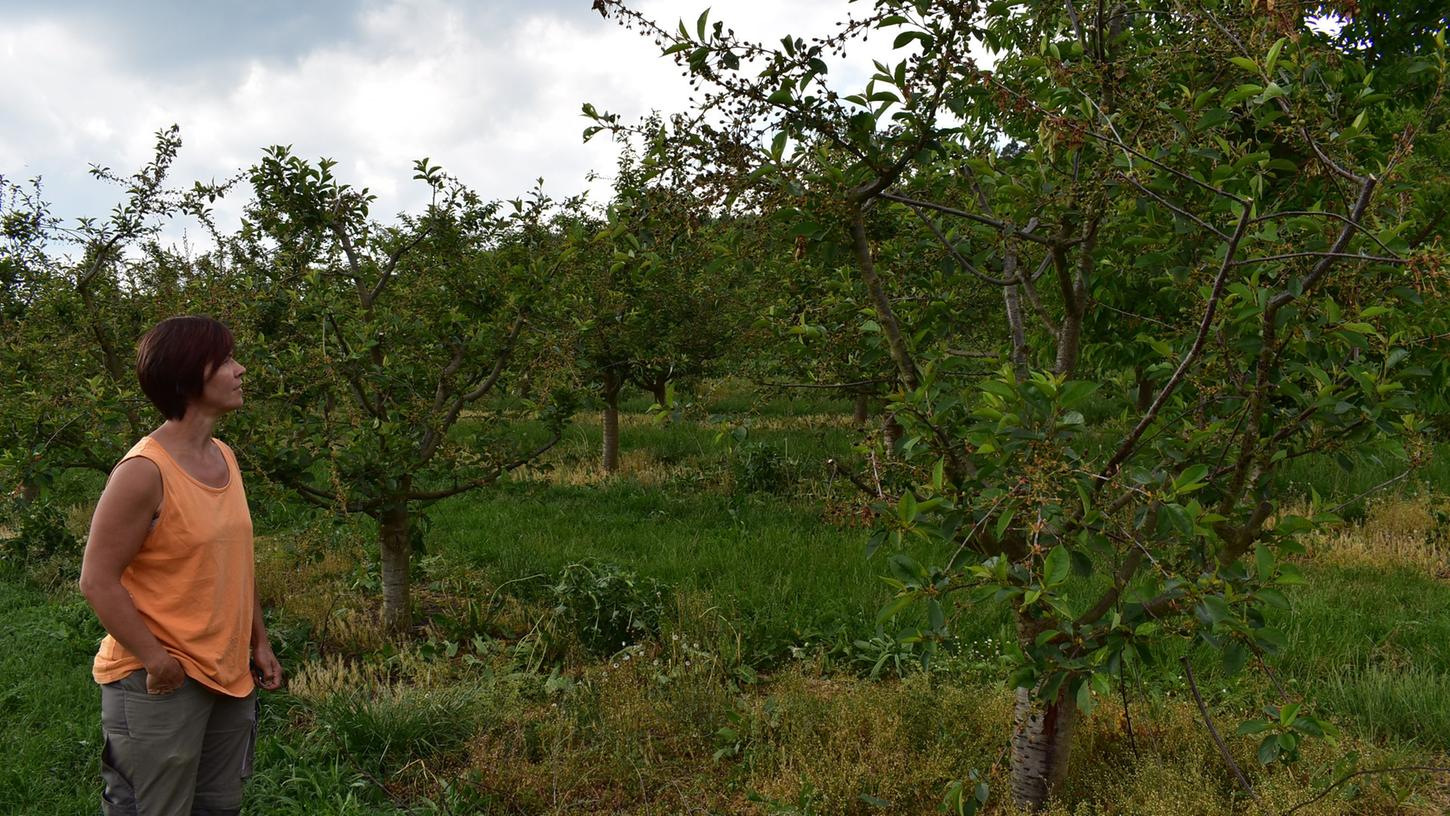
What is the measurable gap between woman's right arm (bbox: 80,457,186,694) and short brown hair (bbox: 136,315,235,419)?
23cm

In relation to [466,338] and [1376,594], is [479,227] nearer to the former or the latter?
[466,338]

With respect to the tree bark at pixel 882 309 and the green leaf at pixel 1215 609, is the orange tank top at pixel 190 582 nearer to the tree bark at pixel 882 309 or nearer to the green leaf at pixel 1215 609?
the tree bark at pixel 882 309

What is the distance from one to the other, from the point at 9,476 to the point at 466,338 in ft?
9.01

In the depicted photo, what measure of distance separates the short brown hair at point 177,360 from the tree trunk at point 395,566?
10.5ft

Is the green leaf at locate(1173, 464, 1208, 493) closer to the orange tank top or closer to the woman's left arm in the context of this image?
the orange tank top

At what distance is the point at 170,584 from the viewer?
2.55 metres

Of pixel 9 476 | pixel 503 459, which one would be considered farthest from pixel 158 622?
pixel 9 476

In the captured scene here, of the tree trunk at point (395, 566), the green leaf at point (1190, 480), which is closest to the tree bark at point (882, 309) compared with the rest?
the green leaf at point (1190, 480)

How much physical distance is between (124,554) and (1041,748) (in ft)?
10.4

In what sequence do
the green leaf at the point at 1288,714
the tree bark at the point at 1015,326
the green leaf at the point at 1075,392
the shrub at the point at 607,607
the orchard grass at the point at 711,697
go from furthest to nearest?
the shrub at the point at 607,607
the orchard grass at the point at 711,697
the tree bark at the point at 1015,326
the green leaf at the point at 1288,714
the green leaf at the point at 1075,392

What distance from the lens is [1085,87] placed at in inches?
132

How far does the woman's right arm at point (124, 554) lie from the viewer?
7.80ft

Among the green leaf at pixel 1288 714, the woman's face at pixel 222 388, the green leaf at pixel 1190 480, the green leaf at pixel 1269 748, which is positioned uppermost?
the woman's face at pixel 222 388

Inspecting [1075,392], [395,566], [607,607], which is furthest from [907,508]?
[395,566]
